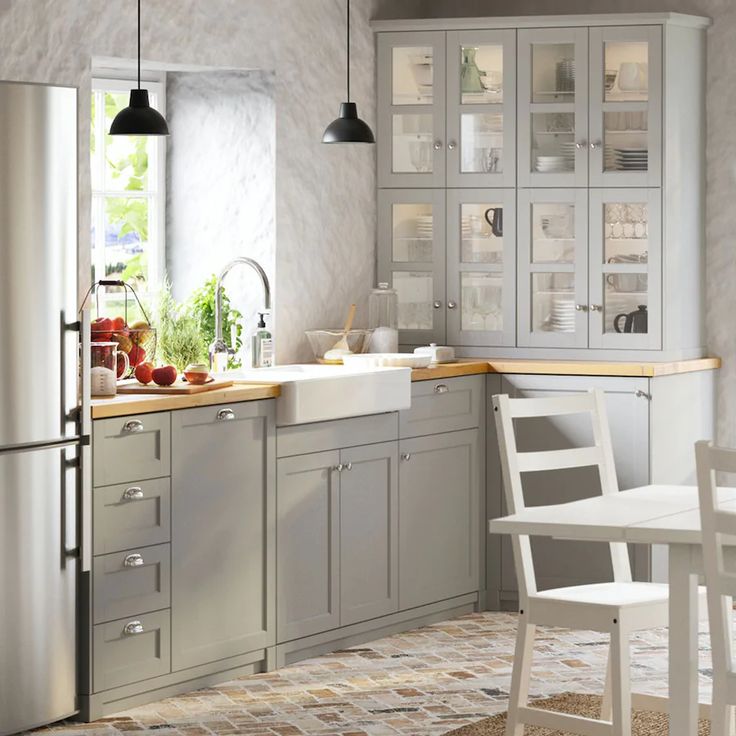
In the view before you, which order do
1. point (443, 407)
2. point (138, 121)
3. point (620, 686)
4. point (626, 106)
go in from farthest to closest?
point (626, 106)
point (443, 407)
point (138, 121)
point (620, 686)

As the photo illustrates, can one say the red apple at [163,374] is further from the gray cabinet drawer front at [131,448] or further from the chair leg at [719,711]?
the chair leg at [719,711]

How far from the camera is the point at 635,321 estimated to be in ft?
19.5

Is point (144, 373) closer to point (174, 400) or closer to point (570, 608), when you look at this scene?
point (174, 400)

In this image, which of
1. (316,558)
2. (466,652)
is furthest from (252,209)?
(466,652)

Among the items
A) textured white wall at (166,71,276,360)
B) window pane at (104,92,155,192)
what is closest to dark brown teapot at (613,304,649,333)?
textured white wall at (166,71,276,360)

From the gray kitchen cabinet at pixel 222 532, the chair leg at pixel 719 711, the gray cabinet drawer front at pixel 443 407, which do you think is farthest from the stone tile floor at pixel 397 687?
the chair leg at pixel 719 711

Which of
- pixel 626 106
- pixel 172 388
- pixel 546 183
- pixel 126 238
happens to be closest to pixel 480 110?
pixel 546 183

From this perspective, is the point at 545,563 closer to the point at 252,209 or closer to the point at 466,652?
the point at 466,652

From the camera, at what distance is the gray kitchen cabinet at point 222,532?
4.61m

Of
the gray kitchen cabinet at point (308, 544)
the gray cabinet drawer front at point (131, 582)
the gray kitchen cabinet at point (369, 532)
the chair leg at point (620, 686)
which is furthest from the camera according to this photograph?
the gray kitchen cabinet at point (369, 532)

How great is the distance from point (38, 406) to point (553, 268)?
2.49 m

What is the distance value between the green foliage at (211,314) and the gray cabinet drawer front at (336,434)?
0.68 metres

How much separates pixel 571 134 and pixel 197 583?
2433 millimetres

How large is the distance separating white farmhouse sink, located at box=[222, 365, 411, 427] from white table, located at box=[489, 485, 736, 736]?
153cm
